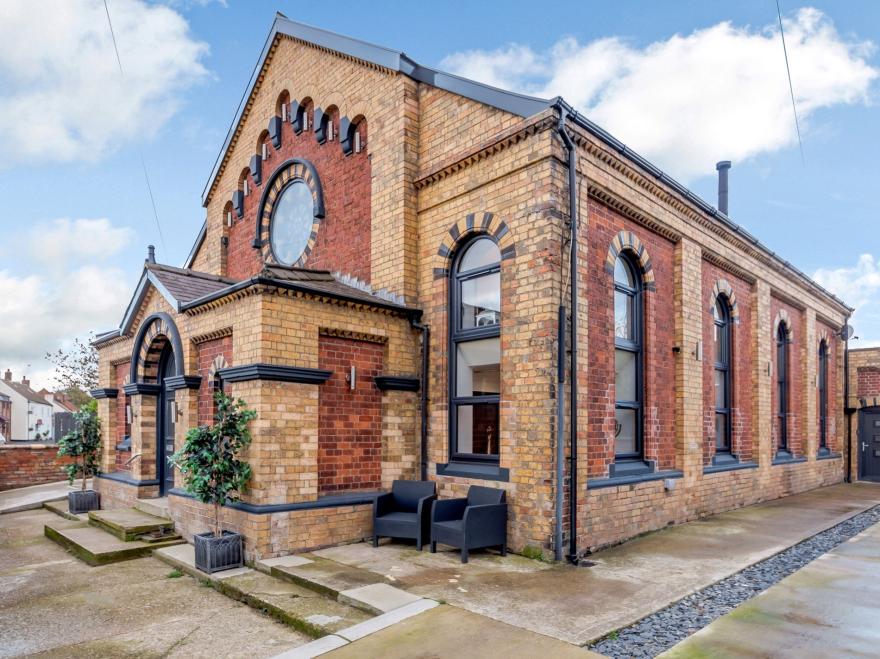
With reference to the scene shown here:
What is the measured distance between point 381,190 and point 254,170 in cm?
453

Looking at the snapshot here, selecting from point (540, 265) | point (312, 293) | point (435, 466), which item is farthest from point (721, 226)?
point (312, 293)

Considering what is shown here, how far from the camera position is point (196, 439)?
23.3 ft

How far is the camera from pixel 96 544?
331 inches

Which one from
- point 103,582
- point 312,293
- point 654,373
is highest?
point 312,293

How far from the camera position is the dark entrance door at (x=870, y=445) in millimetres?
17547

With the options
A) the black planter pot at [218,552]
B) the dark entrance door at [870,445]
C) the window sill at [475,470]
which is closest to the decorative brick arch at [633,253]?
the window sill at [475,470]

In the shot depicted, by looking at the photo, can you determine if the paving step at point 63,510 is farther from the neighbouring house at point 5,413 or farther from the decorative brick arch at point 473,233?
the neighbouring house at point 5,413

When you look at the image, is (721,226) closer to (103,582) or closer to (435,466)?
(435,466)

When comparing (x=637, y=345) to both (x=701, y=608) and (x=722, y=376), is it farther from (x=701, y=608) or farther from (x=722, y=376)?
(x=701, y=608)

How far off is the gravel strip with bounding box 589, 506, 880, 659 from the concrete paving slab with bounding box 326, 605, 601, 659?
1.47ft

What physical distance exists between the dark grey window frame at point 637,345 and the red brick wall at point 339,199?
158 inches

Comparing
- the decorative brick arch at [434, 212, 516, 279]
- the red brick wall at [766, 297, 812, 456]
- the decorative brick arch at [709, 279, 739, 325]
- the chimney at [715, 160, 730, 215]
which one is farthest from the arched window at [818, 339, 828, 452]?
the decorative brick arch at [434, 212, 516, 279]

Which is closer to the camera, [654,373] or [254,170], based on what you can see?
[654,373]

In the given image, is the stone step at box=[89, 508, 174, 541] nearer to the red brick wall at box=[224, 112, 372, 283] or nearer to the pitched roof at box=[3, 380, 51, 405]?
the red brick wall at box=[224, 112, 372, 283]
